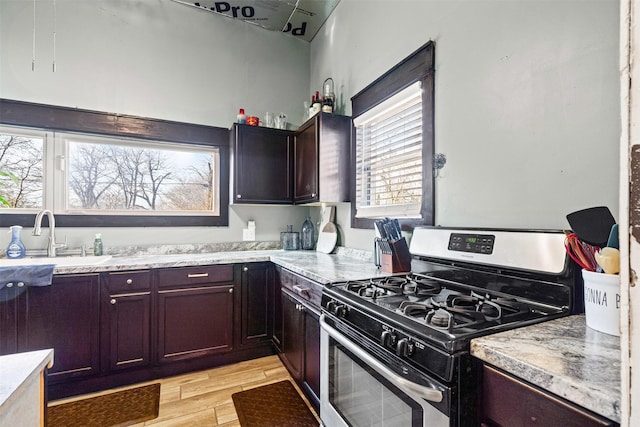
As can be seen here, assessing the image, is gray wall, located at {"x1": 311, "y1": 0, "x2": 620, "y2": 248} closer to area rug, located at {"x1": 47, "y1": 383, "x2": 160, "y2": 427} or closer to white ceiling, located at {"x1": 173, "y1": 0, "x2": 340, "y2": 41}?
white ceiling, located at {"x1": 173, "y1": 0, "x2": 340, "y2": 41}

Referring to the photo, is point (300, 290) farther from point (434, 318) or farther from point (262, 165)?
point (262, 165)

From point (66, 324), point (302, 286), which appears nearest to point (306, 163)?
point (302, 286)

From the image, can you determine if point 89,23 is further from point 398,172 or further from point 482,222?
point 482,222

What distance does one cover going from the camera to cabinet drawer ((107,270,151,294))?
2090 mm

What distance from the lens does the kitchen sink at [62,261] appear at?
2.07 m

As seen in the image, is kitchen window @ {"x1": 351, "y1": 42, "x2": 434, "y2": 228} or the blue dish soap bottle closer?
kitchen window @ {"x1": 351, "y1": 42, "x2": 434, "y2": 228}

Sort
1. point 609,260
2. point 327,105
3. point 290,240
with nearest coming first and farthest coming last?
point 609,260, point 327,105, point 290,240

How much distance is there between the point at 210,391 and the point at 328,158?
193cm

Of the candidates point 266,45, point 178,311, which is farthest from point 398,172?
point 266,45

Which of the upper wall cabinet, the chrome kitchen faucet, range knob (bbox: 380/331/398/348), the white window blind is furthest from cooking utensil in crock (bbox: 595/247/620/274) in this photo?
the chrome kitchen faucet

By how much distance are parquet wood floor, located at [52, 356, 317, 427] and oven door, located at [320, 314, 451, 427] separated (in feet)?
2.46

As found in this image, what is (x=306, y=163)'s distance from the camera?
2746 millimetres

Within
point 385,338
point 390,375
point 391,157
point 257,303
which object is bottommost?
point 257,303

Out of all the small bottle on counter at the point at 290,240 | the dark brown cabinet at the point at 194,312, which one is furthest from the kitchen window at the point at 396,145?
the dark brown cabinet at the point at 194,312
